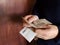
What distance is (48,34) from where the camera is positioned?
1.00 meters

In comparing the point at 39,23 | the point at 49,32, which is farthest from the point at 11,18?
the point at 49,32

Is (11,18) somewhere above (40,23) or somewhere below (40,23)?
below

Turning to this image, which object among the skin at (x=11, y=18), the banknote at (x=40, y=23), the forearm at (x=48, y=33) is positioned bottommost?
the skin at (x=11, y=18)

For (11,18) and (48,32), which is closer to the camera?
(48,32)

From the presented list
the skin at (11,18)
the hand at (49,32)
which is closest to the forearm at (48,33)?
the hand at (49,32)

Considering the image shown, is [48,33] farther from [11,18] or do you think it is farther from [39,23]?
[11,18]

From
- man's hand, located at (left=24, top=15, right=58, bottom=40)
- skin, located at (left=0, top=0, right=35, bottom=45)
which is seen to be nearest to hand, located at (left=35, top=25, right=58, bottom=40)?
man's hand, located at (left=24, top=15, right=58, bottom=40)

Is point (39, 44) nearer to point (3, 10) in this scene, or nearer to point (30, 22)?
point (30, 22)

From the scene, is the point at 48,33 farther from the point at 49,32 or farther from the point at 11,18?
the point at 11,18

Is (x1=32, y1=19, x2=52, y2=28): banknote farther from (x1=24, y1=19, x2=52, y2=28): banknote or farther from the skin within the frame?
the skin

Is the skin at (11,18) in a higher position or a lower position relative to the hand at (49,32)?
lower

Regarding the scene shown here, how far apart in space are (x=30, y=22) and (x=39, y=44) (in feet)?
0.67

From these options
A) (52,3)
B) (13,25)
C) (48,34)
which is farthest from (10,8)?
(48,34)

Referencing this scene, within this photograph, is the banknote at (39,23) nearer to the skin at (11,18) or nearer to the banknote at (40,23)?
the banknote at (40,23)
